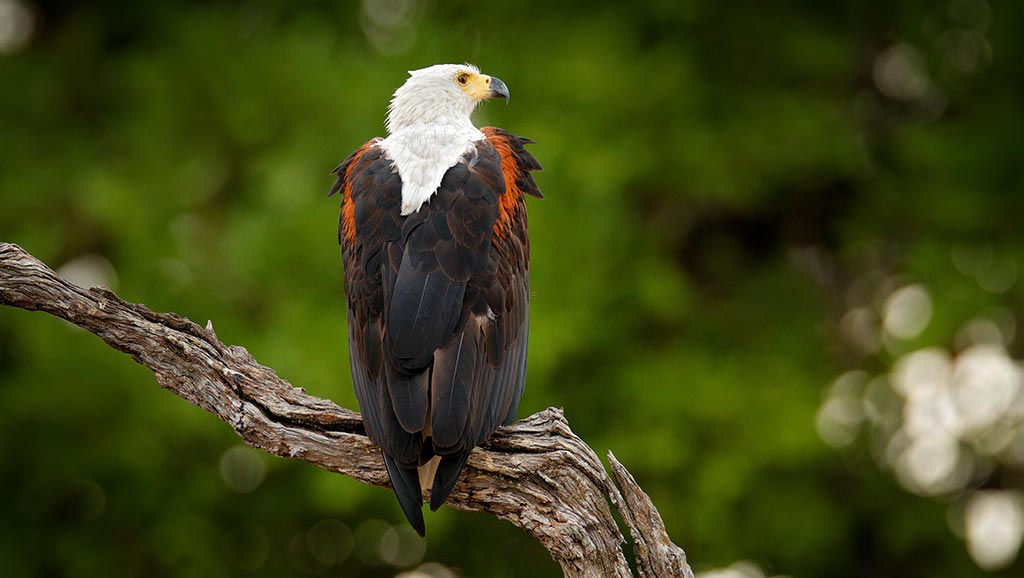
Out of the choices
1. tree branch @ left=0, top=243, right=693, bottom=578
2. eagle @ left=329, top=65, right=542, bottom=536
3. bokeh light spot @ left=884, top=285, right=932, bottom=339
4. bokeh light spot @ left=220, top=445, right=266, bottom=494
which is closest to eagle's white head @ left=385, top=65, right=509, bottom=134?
eagle @ left=329, top=65, right=542, bottom=536

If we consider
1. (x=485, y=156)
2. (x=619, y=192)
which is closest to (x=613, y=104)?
(x=619, y=192)

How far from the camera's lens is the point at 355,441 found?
20.0 ft

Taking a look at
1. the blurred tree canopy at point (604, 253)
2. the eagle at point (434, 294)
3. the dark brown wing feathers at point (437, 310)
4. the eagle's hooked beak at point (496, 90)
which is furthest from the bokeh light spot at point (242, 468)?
the dark brown wing feathers at point (437, 310)

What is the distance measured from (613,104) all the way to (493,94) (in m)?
7.40

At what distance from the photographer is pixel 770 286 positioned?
54.5 feet

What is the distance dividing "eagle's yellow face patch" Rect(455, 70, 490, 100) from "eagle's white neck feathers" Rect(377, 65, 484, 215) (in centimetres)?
3

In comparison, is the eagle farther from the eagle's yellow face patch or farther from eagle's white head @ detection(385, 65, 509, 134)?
the eagle's yellow face patch

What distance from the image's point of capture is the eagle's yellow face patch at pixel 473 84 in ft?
26.2

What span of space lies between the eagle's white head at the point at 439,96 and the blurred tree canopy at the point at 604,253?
4.48 m

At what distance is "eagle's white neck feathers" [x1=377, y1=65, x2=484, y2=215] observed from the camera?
646 cm

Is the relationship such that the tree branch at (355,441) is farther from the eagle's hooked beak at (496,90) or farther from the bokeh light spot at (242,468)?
the bokeh light spot at (242,468)

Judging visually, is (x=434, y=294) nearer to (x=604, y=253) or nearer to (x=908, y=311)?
(x=604, y=253)

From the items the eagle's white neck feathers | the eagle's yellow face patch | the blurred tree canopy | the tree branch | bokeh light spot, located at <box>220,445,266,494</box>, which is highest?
the blurred tree canopy

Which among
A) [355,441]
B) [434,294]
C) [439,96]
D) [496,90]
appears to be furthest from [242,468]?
[434,294]
